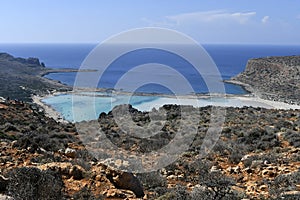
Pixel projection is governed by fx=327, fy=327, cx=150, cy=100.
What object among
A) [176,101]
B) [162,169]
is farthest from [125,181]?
[176,101]

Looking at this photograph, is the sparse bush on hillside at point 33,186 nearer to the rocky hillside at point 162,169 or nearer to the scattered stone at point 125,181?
the rocky hillside at point 162,169

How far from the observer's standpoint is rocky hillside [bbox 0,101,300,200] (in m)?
5.91

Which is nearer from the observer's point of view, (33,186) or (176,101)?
(33,186)

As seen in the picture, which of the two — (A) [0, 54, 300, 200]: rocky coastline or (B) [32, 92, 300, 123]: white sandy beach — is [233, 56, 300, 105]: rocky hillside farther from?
(A) [0, 54, 300, 200]: rocky coastline

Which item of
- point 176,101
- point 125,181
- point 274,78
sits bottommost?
point 176,101

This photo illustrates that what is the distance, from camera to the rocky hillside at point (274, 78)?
64881mm

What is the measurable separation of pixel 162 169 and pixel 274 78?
73.4 metres

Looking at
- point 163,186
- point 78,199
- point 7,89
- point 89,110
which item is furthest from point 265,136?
point 7,89

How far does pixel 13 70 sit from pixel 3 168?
98965mm

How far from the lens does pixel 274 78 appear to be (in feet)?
252

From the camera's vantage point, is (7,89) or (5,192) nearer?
(5,192)

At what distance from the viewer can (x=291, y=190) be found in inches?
276

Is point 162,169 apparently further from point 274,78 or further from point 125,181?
point 274,78

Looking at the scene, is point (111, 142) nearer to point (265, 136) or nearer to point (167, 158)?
point (167, 158)
